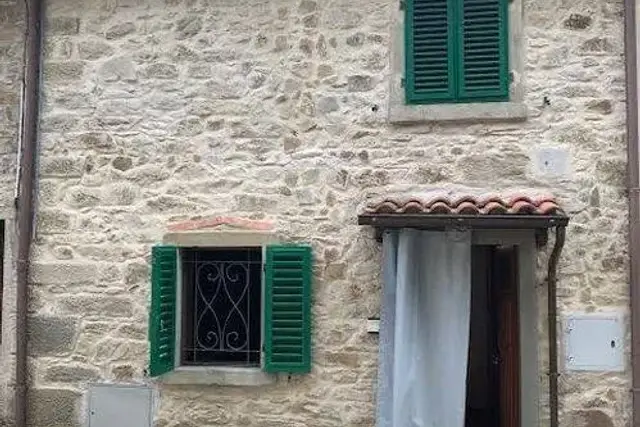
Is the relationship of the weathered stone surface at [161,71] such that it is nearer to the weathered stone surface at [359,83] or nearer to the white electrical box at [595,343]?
the weathered stone surface at [359,83]

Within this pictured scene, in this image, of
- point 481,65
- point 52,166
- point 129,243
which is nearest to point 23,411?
point 129,243

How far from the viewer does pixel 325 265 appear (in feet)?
18.9

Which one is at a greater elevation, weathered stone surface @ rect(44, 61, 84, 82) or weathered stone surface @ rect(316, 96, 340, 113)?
weathered stone surface @ rect(44, 61, 84, 82)

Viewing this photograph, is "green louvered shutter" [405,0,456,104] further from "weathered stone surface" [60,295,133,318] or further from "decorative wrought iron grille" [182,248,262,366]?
"weathered stone surface" [60,295,133,318]

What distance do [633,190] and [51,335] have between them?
473cm

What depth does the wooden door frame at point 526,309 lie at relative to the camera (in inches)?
212

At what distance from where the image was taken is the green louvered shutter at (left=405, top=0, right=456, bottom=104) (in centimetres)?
575

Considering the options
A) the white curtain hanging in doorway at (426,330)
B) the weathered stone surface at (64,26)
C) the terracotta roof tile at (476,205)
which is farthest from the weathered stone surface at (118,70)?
the white curtain hanging in doorway at (426,330)

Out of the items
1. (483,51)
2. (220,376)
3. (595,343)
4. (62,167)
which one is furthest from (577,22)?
(62,167)

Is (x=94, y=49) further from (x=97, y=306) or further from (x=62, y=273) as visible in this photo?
(x=97, y=306)

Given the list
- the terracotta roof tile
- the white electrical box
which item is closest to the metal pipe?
the white electrical box

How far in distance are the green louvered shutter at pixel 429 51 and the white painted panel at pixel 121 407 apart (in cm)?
321

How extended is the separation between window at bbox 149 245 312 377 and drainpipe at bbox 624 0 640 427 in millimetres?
2401

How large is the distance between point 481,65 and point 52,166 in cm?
363
